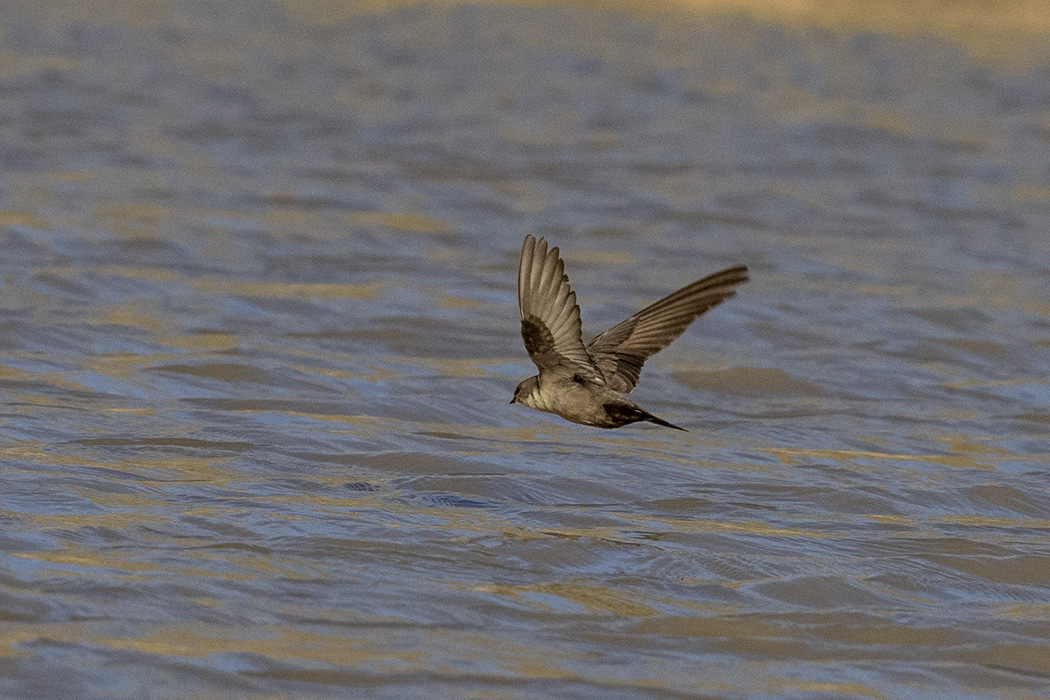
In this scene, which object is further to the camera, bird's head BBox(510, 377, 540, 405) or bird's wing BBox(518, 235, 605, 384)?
bird's head BBox(510, 377, 540, 405)

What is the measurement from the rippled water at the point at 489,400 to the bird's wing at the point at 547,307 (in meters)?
0.71

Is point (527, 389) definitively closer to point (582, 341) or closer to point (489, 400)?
point (582, 341)

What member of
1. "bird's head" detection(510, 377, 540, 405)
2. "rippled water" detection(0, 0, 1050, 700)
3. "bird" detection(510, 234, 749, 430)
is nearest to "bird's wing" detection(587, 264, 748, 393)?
"bird" detection(510, 234, 749, 430)

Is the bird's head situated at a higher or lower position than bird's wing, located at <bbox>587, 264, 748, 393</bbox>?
lower

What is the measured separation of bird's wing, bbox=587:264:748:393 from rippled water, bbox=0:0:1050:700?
60 centimetres

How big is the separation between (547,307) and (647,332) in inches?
22.5

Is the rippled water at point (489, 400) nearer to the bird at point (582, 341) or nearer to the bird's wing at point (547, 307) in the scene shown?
the bird at point (582, 341)

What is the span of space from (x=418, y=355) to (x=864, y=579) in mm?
3721

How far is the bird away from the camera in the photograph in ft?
17.4

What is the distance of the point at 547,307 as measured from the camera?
5.31 metres

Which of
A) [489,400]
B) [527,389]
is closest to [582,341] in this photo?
[527,389]

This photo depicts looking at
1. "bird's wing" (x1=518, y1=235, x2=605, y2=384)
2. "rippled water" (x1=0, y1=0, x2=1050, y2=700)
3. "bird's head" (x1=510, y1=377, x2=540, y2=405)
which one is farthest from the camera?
"bird's head" (x1=510, y1=377, x2=540, y2=405)

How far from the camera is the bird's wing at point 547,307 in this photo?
208 inches

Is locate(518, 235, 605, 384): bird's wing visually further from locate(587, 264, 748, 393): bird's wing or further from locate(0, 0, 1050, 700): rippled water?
locate(0, 0, 1050, 700): rippled water
